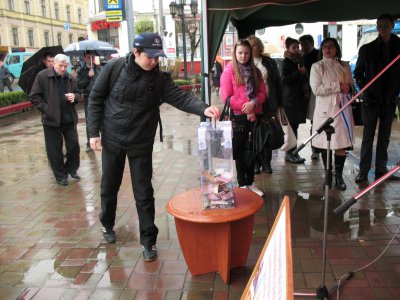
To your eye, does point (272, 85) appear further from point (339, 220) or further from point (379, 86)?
point (339, 220)

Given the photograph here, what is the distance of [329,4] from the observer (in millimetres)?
6551

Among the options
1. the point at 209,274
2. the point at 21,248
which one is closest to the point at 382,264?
the point at 209,274

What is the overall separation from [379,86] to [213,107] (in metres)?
2.85

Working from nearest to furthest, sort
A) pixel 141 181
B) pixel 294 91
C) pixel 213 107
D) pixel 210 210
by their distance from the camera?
pixel 210 210
pixel 213 107
pixel 141 181
pixel 294 91

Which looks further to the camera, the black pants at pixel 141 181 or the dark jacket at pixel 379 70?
the dark jacket at pixel 379 70

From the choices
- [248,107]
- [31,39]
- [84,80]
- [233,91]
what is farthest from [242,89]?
[31,39]

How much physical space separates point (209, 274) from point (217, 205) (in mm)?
628

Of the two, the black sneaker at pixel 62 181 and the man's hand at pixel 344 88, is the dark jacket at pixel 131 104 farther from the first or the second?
the black sneaker at pixel 62 181

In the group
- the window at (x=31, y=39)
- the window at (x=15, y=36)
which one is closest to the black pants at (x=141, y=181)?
the window at (x=15, y=36)

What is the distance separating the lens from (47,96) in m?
5.89

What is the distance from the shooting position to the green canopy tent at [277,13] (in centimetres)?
426

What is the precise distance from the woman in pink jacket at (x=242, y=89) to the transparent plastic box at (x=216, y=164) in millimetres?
1241

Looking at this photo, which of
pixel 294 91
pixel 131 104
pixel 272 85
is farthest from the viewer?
pixel 294 91

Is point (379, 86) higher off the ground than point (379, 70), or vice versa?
point (379, 70)
